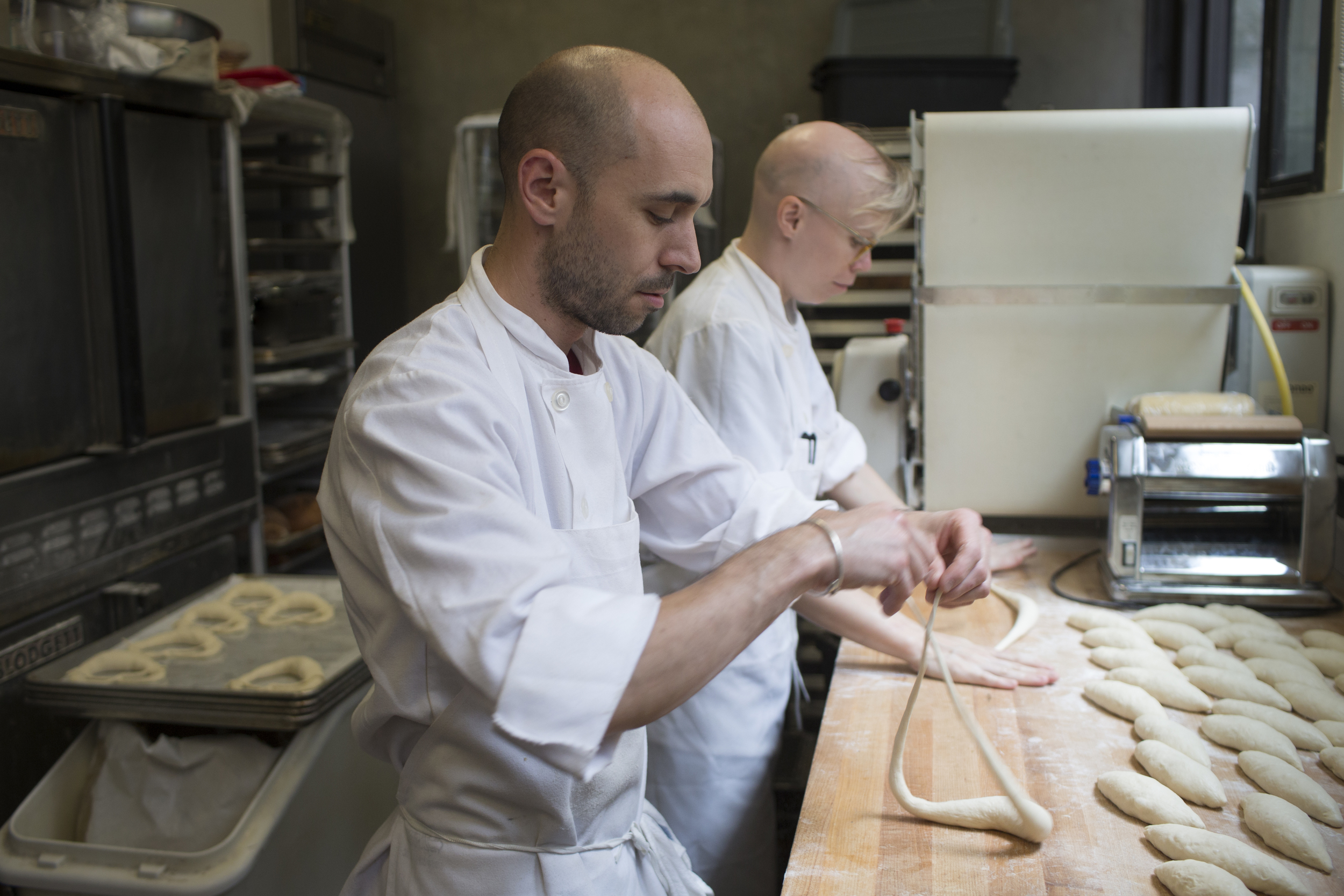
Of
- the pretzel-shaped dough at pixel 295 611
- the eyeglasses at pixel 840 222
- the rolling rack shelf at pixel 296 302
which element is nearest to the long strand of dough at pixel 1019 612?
the eyeglasses at pixel 840 222

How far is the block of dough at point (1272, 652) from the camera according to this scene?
4.81 feet

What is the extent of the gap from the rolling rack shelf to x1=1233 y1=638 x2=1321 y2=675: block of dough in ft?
8.43

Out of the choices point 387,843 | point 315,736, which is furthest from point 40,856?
point 387,843

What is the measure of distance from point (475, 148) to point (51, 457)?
2264 millimetres

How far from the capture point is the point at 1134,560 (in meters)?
1.78

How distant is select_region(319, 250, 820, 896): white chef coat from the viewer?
83cm

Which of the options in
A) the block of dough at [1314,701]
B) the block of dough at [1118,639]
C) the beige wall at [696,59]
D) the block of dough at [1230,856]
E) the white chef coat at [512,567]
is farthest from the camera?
the beige wall at [696,59]

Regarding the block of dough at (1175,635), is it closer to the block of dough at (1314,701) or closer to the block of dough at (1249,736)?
the block of dough at (1314,701)

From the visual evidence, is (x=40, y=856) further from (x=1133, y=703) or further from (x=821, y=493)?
(x=1133, y=703)

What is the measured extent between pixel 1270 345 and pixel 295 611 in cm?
209

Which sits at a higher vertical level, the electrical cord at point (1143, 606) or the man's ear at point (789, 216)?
the man's ear at point (789, 216)

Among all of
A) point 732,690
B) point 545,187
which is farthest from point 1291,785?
point 545,187

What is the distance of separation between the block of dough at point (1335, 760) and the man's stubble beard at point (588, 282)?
3.20 feet

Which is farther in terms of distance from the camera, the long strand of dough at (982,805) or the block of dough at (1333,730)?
the block of dough at (1333,730)
